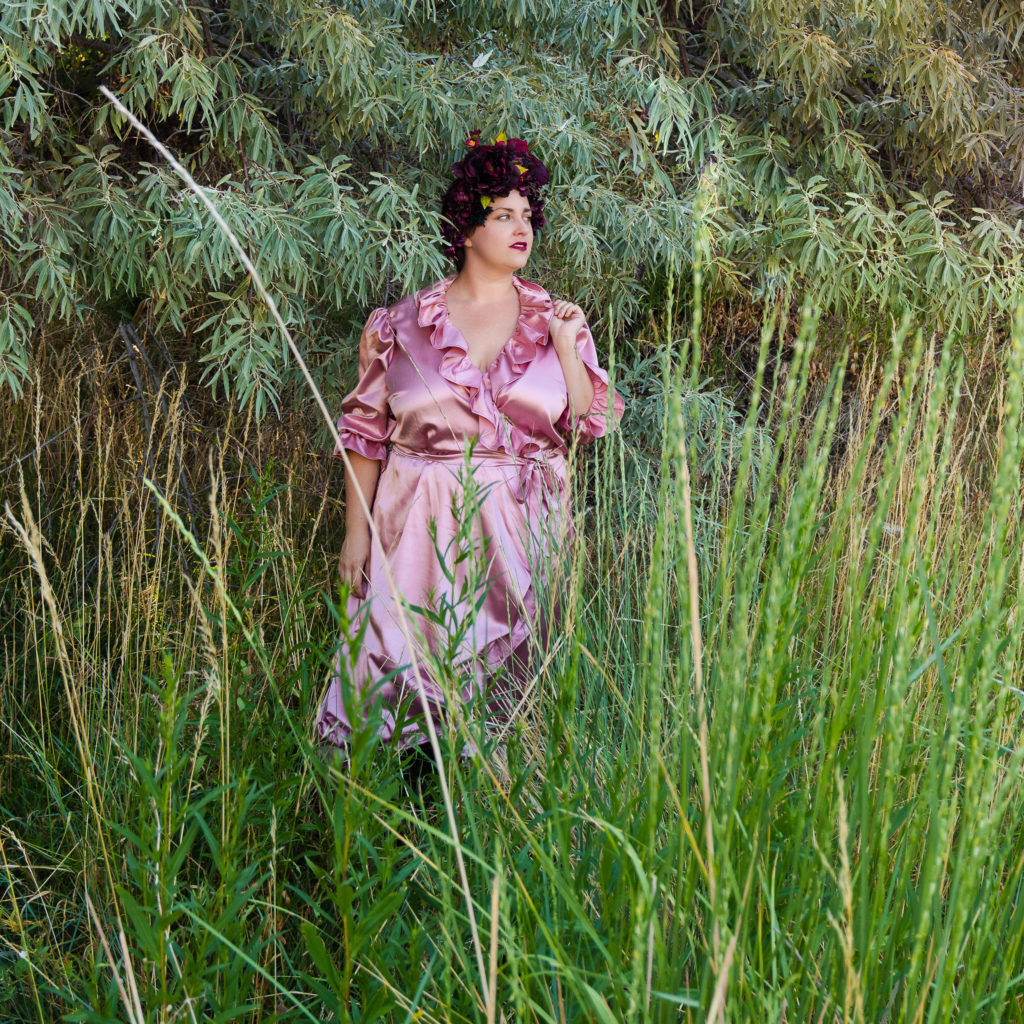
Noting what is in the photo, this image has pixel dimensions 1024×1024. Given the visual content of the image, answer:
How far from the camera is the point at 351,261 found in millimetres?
2719

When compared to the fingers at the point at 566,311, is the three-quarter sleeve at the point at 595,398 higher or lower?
lower

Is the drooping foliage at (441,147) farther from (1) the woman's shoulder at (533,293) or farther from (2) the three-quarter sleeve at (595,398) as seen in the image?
(2) the three-quarter sleeve at (595,398)

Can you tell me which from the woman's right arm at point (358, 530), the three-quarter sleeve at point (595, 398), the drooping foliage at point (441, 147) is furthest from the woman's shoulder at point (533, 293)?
the woman's right arm at point (358, 530)

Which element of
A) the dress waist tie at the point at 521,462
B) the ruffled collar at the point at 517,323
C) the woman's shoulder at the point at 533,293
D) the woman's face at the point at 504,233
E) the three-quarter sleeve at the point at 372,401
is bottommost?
the dress waist tie at the point at 521,462

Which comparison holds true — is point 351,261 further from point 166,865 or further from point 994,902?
point 994,902

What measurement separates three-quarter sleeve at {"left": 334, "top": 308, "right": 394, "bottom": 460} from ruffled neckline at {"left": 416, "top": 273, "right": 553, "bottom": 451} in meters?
0.11

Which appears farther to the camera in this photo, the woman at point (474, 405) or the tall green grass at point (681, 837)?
the woman at point (474, 405)

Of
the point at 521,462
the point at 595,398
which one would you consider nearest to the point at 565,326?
the point at 595,398

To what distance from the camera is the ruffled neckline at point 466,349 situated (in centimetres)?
238

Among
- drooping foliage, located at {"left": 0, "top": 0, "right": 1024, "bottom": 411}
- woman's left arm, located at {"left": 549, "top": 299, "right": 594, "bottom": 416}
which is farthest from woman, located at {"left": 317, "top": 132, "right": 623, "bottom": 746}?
drooping foliage, located at {"left": 0, "top": 0, "right": 1024, "bottom": 411}

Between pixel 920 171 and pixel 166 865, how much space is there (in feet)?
12.5

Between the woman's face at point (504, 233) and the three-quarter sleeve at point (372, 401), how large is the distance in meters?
0.29

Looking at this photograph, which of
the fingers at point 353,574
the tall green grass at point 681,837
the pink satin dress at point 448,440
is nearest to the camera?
the tall green grass at point 681,837

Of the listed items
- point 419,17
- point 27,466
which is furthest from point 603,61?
point 27,466
